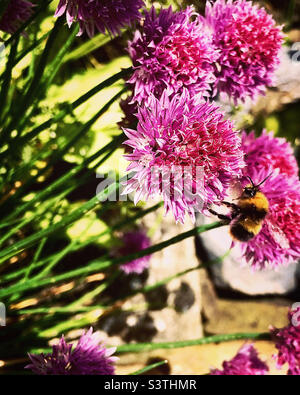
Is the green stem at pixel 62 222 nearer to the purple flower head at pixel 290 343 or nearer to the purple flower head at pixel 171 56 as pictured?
the purple flower head at pixel 171 56

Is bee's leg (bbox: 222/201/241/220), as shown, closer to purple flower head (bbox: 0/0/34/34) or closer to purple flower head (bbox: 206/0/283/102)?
purple flower head (bbox: 206/0/283/102)

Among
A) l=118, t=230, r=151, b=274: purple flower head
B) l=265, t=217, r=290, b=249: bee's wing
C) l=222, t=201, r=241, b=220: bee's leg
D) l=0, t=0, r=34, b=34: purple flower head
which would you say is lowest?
l=265, t=217, r=290, b=249: bee's wing

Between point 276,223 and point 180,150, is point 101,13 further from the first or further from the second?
point 276,223

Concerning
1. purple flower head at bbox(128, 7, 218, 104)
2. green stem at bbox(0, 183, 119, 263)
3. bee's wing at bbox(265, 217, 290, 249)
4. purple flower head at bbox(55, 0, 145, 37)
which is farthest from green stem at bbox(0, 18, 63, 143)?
bee's wing at bbox(265, 217, 290, 249)
